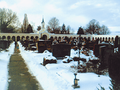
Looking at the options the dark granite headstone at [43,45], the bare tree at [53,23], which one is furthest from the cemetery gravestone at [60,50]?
the bare tree at [53,23]

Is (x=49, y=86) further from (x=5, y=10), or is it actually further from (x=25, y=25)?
(x=25, y=25)

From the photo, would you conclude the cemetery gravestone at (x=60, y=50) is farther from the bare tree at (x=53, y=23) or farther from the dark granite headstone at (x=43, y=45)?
the bare tree at (x=53, y=23)

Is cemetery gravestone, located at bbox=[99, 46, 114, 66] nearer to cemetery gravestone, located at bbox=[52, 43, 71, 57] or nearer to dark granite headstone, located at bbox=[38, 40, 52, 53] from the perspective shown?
cemetery gravestone, located at bbox=[52, 43, 71, 57]

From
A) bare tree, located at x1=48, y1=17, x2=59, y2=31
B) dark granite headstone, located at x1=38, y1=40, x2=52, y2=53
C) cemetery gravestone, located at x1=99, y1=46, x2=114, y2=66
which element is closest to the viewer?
cemetery gravestone, located at x1=99, y1=46, x2=114, y2=66

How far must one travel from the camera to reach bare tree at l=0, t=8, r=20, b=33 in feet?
161

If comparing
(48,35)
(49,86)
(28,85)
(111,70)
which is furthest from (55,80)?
(48,35)

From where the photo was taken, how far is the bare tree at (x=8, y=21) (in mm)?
48938

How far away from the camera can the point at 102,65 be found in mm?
8820

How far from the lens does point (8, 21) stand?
50.6 m

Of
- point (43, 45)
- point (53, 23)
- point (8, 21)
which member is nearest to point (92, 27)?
point (53, 23)

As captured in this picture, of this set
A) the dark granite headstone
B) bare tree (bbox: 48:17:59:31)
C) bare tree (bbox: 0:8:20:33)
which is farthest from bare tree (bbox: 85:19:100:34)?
the dark granite headstone

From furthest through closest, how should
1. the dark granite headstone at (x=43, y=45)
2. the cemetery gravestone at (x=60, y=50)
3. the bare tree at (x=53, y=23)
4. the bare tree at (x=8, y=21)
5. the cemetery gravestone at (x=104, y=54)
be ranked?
the bare tree at (x=53, y=23), the bare tree at (x=8, y=21), the dark granite headstone at (x=43, y=45), the cemetery gravestone at (x=60, y=50), the cemetery gravestone at (x=104, y=54)

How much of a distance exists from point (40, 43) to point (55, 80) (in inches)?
495

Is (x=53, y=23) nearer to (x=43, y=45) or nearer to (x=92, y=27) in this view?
(x=92, y=27)
